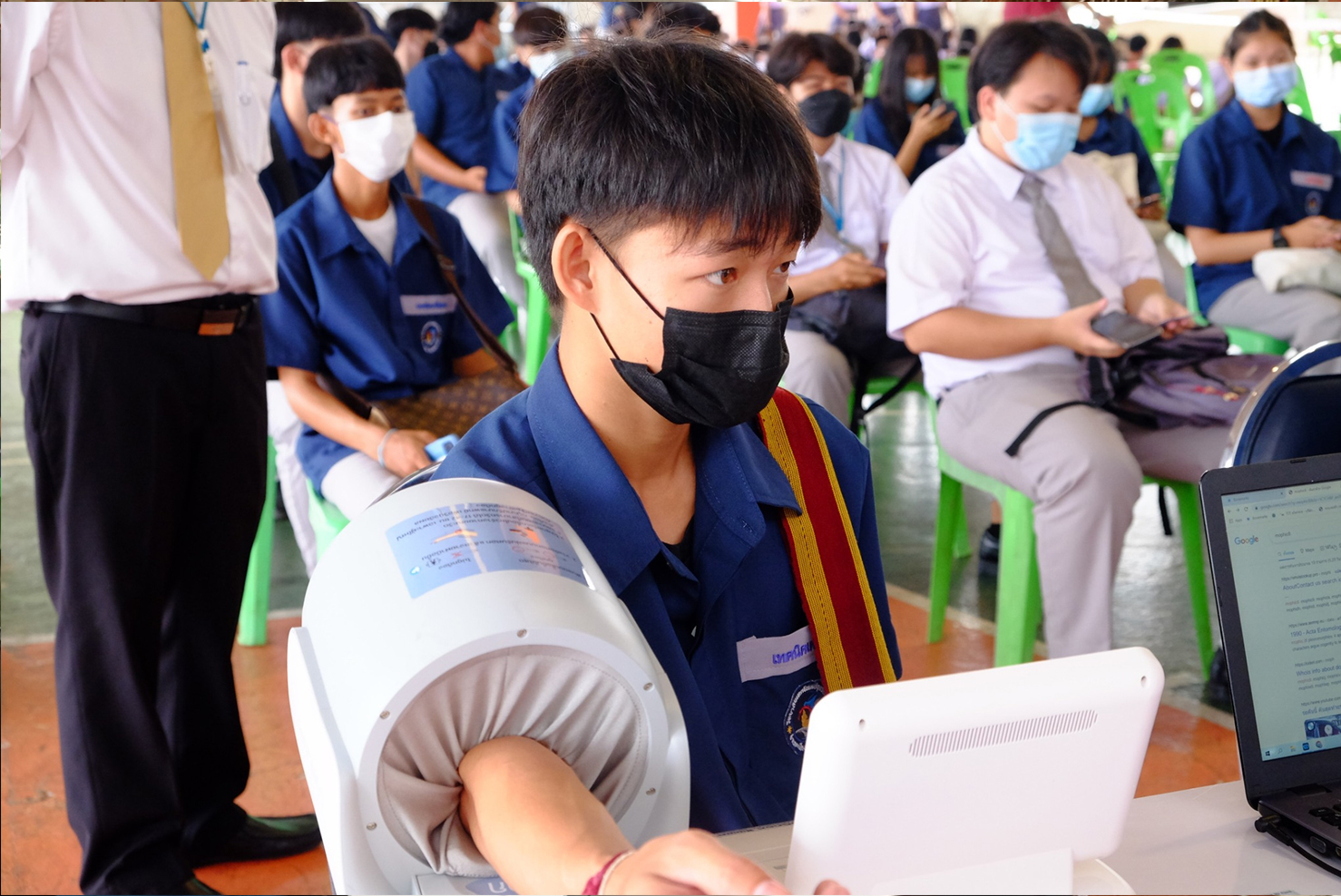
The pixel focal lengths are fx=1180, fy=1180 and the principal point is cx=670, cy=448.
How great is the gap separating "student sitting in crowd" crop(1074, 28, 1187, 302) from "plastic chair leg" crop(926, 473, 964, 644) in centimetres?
173

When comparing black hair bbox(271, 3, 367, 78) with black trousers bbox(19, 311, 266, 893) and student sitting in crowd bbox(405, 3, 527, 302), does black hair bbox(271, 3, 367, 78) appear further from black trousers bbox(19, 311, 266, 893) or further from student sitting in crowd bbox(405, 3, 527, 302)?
student sitting in crowd bbox(405, 3, 527, 302)

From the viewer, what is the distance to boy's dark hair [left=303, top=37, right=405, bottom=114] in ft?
7.95

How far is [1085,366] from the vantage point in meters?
2.51

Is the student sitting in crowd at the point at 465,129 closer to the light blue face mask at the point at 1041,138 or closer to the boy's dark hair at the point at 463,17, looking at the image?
the boy's dark hair at the point at 463,17

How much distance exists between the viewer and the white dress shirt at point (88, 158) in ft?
5.42

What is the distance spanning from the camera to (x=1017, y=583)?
95.1 inches

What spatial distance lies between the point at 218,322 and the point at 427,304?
0.62m

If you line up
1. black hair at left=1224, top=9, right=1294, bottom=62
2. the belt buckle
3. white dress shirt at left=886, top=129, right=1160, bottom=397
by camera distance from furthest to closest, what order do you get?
black hair at left=1224, top=9, right=1294, bottom=62, white dress shirt at left=886, top=129, right=1160, bottom=397, the belt buckle

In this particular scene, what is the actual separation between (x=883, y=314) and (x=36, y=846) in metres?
2.23

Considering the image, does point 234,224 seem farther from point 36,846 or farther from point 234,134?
point 36,846

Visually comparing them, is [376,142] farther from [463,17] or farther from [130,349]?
[463,17]

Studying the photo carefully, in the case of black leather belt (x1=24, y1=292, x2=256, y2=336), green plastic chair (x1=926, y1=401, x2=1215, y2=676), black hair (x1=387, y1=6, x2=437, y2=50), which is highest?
black hair (x1=387, y1=6, x2=437, y2=50)

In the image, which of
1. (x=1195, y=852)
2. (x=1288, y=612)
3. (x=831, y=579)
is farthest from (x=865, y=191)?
(x=1195, y=852)

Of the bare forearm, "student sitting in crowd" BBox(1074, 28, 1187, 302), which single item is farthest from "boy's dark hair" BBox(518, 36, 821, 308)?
"student sitting in crowd" BBox(1074, 28, 1187, 302)
